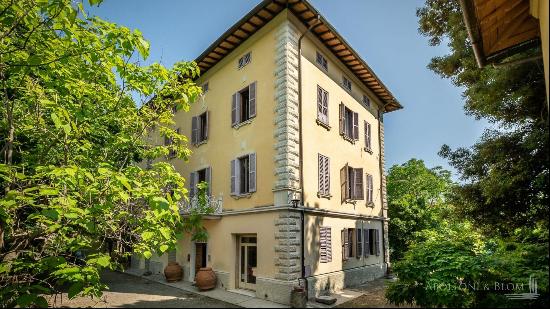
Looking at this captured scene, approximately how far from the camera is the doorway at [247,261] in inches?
505

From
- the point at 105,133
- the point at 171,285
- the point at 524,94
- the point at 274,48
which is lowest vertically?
the point at 171,285

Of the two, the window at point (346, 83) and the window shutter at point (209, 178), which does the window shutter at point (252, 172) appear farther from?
the window at point (346, 83)

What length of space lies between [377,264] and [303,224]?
7.62m

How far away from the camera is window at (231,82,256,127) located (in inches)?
545

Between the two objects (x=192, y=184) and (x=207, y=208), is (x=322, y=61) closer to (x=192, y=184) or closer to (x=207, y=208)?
(x=207, y=208)

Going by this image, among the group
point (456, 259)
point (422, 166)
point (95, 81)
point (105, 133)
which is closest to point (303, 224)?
point (456, 259)

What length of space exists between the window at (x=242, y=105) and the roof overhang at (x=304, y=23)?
88.1 inches

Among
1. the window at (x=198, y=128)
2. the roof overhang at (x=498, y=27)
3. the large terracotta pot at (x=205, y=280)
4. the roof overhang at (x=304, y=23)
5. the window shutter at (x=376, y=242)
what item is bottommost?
the large terracotta pot at (x=205, y=280)

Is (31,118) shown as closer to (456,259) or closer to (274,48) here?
(456,259)

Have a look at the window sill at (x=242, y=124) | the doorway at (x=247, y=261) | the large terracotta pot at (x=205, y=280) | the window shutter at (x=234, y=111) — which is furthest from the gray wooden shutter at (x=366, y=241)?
the window shutter at (x=234, y=111)

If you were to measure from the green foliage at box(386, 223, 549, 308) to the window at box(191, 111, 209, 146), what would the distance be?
1206cm

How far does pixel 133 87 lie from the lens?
660cm

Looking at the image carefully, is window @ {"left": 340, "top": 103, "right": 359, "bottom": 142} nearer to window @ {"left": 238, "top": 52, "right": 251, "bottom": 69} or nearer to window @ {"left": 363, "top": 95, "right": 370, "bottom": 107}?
window @ {"left": 363, "top": 95, "right": 370, "bottom": 107}

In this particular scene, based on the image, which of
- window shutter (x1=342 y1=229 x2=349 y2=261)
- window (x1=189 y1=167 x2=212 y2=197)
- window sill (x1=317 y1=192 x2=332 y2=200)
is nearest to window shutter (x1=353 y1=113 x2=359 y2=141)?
window sill (x1=317 y1=192 x2=332 y2=200)
